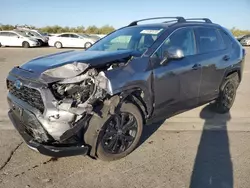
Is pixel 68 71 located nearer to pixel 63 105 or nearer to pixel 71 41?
pixel 63 105

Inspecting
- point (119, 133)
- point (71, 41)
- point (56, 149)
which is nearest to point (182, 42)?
point (119, 133)

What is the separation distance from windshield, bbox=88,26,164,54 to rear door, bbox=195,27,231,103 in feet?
2.98

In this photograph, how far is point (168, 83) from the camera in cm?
396

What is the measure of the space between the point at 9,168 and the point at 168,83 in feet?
8.04

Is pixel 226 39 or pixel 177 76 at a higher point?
pixel 226 39

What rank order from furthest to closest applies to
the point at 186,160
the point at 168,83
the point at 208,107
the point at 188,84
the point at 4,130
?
the point at 208,107
the point at 4,130
the point at 188,84
the point at 168,83
the point at 186,160

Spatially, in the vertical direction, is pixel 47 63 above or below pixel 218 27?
below

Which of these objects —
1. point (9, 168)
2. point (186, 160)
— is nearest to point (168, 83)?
point (186, 160)

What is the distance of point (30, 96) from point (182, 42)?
8.33ft

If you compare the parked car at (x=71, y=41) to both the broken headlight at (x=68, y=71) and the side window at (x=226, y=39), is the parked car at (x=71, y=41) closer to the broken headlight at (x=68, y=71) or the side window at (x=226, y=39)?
the side window at (x=226, y=39)

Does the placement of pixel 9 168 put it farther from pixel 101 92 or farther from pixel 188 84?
pixel 188 84

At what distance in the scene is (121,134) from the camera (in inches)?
143

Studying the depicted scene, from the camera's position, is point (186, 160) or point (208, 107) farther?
point (208, 107)

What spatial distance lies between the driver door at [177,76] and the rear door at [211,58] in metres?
0.18
